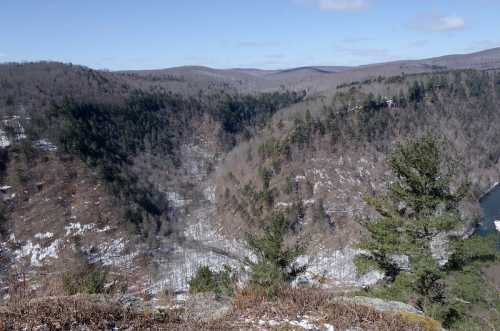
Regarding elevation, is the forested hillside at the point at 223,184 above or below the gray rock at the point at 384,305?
below

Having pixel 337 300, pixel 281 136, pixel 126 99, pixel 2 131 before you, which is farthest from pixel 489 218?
pixel 126 99

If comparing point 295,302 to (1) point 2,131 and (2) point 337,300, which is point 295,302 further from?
(1) point 2,131

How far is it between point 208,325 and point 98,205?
284 feet

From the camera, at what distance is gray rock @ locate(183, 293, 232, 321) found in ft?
32.7

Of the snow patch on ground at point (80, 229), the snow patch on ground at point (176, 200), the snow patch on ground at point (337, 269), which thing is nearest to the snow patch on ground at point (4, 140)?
the snow patch on ground at point (80, 229)

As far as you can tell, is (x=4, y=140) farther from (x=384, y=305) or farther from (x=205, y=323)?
(x=384, y=305)

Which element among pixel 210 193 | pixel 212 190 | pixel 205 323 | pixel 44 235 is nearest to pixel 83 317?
pixel 205 323

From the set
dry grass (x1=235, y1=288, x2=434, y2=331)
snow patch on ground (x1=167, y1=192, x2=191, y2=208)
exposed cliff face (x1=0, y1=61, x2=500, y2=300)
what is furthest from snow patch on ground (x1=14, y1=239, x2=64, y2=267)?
dry grass (x1=235, y1=288, x2=434, y2=331)

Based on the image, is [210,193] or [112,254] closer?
[112,254]

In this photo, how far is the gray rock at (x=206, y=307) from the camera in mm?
9977

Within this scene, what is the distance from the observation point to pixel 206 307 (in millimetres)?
10883

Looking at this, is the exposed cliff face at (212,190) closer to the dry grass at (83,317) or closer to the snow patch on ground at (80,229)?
the snow patch on ground at (80,229)

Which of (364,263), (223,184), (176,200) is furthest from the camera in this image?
(223,184)

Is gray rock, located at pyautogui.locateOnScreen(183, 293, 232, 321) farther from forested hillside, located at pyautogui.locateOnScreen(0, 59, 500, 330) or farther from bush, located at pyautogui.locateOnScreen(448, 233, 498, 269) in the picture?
bush, located at pyautogui.locateOnScreen(448, 233, 498, 269)
